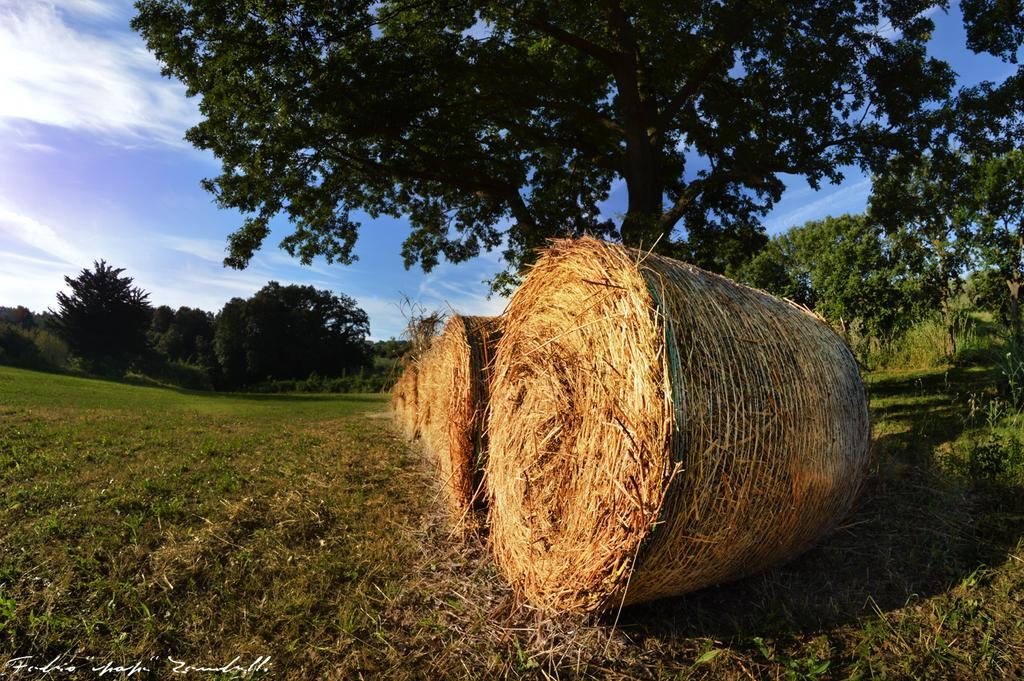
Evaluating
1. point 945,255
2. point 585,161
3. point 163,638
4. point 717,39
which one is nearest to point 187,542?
point 163,638


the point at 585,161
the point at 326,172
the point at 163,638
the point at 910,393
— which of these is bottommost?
the point at 163,638

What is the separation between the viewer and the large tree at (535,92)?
11.2 metres

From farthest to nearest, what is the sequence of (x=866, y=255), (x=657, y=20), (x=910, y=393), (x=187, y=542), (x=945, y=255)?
(x=945, y=255)
(x=866, y=255)
(x=657, y=20)
(x=910, y=393)
(x=187, y=542)

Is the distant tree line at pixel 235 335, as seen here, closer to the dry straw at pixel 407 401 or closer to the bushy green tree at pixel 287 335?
the bushy green tree at pixel 287 335

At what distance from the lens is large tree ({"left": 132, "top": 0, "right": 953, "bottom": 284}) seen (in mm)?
11211

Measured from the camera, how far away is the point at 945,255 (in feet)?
52.1

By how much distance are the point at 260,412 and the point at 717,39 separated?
1584 cm

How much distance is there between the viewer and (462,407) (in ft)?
19.1

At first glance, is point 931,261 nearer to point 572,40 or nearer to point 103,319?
point 572,40

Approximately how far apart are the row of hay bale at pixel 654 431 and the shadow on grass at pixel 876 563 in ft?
0.86

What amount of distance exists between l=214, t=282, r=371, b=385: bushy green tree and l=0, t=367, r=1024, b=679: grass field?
40148mm

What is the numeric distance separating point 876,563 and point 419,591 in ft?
11.4

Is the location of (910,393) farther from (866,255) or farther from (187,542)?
(187,542)

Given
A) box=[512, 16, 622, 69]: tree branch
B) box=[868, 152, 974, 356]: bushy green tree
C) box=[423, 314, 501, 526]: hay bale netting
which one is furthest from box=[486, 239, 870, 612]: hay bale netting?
box=[868, 152, 974, 356]: bushy green tree
